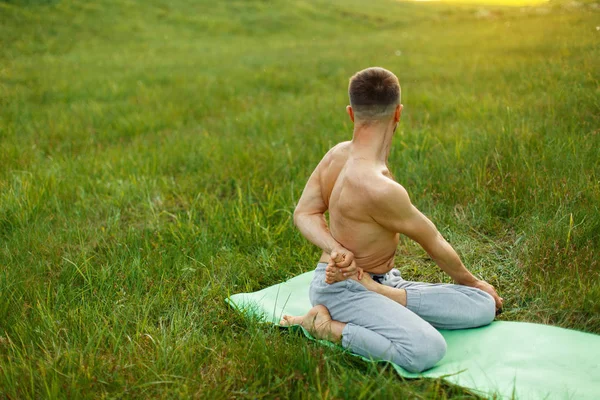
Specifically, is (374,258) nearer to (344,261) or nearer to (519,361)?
(344,261)

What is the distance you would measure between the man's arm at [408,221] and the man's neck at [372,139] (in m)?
0.17

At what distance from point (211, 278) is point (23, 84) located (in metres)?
7.48

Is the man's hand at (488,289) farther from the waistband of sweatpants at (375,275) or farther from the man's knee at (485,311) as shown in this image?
the waistband of sweatpants at (375,275)

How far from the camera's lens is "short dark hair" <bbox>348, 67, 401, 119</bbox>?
258 cm

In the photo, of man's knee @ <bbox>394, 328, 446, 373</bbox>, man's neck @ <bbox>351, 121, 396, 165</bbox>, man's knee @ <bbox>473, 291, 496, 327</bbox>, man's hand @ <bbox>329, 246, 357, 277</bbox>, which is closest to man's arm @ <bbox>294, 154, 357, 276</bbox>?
man's hand @ <bbox>329, 246, 357, 277</bbox>

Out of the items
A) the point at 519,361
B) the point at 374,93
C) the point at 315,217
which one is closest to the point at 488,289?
the point at 519,361

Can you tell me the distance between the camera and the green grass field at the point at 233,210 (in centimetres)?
253

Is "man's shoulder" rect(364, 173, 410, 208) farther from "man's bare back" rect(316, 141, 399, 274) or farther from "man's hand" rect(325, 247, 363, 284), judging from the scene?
"man's hand" rect(325, 247, 363, 284)

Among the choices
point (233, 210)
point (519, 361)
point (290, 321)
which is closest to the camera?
point (519, 361)

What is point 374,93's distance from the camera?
2604 mm

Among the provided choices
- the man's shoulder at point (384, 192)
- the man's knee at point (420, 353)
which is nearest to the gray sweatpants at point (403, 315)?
the man's knee at point (420, 353)

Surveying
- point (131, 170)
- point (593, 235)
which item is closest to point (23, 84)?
point (131, 170)

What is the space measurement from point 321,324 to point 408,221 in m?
0.66

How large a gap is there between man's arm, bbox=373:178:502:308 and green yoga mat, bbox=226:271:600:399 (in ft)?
1.21
